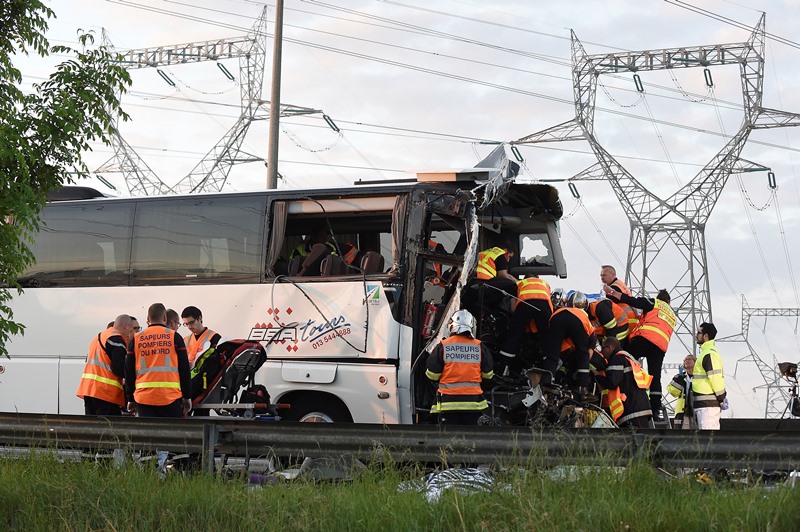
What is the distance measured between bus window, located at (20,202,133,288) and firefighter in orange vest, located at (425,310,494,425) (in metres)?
4.51

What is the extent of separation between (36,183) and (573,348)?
5.75 meters

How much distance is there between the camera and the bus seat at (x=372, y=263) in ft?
35.3

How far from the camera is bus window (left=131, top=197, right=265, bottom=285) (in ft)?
37.7

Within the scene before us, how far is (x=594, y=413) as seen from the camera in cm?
1055

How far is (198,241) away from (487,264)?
3458 mm

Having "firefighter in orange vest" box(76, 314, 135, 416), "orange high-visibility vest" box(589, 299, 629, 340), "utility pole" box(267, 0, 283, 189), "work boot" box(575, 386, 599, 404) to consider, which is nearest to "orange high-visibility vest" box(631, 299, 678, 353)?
"orange high-visibility vest" box(589, 299, 629, 340)

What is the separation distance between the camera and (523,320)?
1084cm

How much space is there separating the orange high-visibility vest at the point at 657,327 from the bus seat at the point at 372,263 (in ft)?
11.9

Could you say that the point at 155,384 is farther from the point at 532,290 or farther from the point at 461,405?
the point at 532,290

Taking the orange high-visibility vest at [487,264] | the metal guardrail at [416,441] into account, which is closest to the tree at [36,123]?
the metal guardrail at [416,441]

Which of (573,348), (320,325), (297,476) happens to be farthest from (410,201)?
(297,476)

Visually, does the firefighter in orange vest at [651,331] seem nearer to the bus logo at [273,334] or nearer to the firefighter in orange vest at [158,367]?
the bus logo at [273,334]

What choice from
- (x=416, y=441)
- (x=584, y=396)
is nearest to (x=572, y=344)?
(x=584, y=396)

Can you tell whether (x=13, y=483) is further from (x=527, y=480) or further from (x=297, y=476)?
(x=527, y=480)
